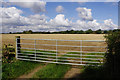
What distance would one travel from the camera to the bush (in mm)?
3405

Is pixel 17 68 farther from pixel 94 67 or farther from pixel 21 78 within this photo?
pixel 94 67

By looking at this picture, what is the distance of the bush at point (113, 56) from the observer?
3.40 metres

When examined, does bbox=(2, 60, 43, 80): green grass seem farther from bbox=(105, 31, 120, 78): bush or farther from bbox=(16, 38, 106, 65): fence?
bbox=(105, 31, 120, 78): bush

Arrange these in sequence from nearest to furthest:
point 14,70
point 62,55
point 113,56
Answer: point 113,56
point 14,70
point 62,55

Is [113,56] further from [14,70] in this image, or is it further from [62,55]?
[14,70]

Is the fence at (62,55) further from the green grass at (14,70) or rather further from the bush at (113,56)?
the green grass at (14,70)

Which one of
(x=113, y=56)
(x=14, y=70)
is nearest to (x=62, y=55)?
(x=14, y=70)

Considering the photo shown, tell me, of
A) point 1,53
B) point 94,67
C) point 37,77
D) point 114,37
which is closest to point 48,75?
point 37,77

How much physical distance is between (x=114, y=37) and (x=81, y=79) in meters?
2.02

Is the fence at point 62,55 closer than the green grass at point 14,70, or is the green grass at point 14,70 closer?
the green grass at point 14,70

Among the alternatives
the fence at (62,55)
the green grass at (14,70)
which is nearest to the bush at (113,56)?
the fence at (62,55)

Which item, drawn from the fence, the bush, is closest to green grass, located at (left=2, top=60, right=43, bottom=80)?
the fence

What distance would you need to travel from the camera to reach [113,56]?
3.81m

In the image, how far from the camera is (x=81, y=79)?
362 cm
